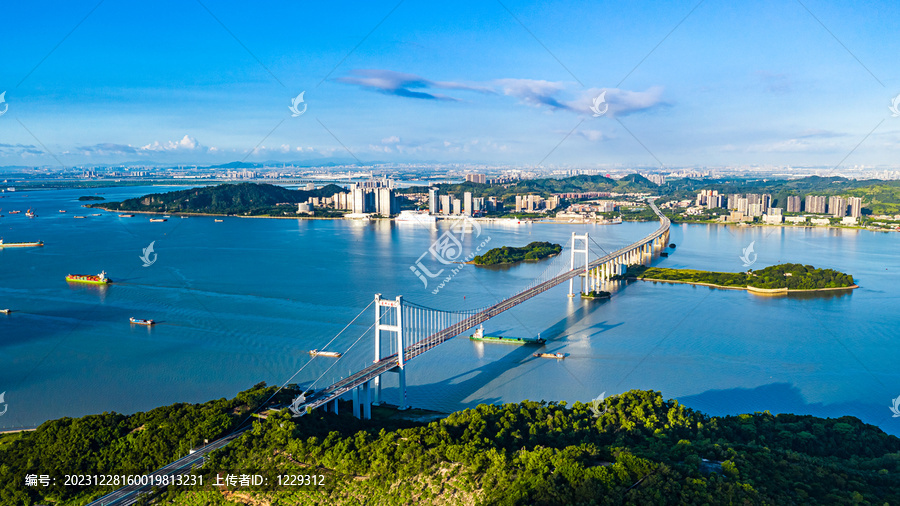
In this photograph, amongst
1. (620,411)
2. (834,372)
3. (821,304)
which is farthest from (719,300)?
(620,411)

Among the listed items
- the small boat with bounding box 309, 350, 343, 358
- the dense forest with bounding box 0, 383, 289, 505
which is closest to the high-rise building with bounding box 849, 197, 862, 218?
the small boat with bounding box 309, 350, 343, 358

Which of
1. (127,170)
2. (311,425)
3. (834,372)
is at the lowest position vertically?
(834,372)

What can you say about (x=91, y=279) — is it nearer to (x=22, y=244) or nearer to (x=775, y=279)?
(x=22, y=244)

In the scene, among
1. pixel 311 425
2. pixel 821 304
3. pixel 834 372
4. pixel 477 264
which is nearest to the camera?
pixel 311 425

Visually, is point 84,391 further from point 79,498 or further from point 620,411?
point 620,411

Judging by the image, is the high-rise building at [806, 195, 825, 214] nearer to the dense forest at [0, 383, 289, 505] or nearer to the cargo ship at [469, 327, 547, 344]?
the cargo ship at [469, 327, 547, 344]

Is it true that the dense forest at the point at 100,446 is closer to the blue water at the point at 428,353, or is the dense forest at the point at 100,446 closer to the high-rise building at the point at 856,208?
the blue water at the point at 428,353
